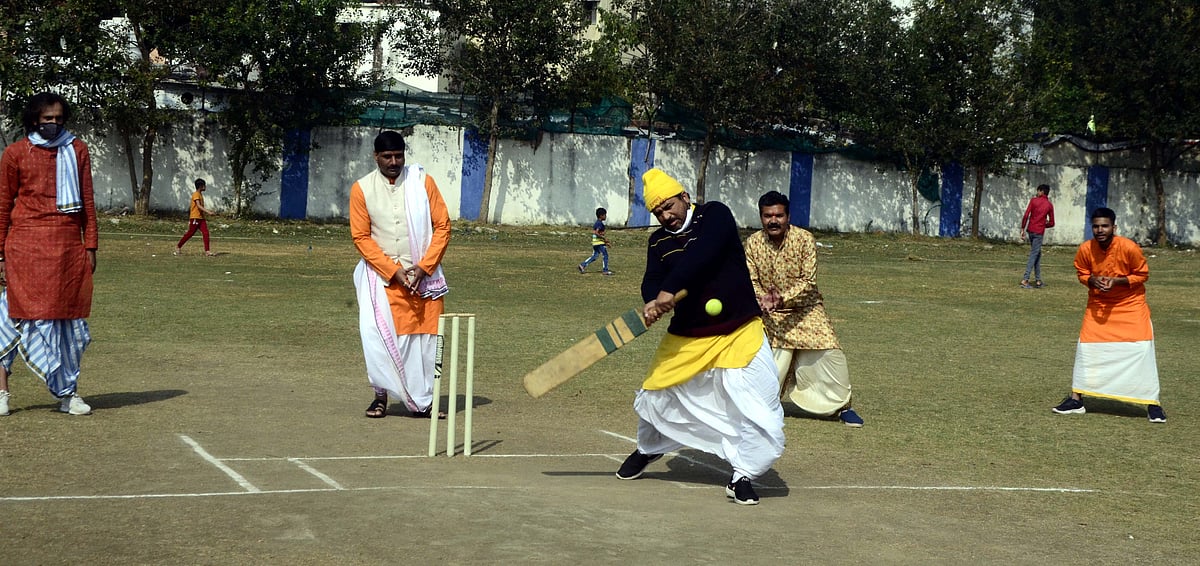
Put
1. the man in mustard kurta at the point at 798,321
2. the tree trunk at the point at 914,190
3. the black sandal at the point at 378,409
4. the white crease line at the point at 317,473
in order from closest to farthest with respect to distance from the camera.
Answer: the white crease line at the point at 317,473, the black sandal at the point at 378,409, the man in mustard kurta at the point at 798,321, the tree trunk at the point at 914,190

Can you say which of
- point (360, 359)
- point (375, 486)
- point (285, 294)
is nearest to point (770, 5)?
point (285, 294)

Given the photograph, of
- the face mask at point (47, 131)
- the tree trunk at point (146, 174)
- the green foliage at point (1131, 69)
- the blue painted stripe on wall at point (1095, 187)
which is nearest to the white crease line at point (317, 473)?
the face mask at point (47, 131)

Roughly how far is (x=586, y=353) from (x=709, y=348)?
67 cm

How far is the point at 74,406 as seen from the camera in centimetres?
884

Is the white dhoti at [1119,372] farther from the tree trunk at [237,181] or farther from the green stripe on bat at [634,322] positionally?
the tree trunk at [237,181]

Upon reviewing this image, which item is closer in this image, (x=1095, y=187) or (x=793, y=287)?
(x=793, y=287)

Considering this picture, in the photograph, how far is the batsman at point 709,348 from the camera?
695cm

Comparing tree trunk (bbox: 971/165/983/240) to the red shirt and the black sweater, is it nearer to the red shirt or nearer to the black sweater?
the red shirt

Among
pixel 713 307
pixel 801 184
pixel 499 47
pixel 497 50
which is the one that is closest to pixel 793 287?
pixel 713 307

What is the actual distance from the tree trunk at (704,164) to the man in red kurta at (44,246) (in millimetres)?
31108

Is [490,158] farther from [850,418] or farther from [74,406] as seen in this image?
[74,406]

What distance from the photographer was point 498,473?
7.44 meters

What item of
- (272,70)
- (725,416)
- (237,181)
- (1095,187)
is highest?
(272,70)

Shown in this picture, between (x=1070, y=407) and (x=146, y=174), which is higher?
(x=146, y=174)
